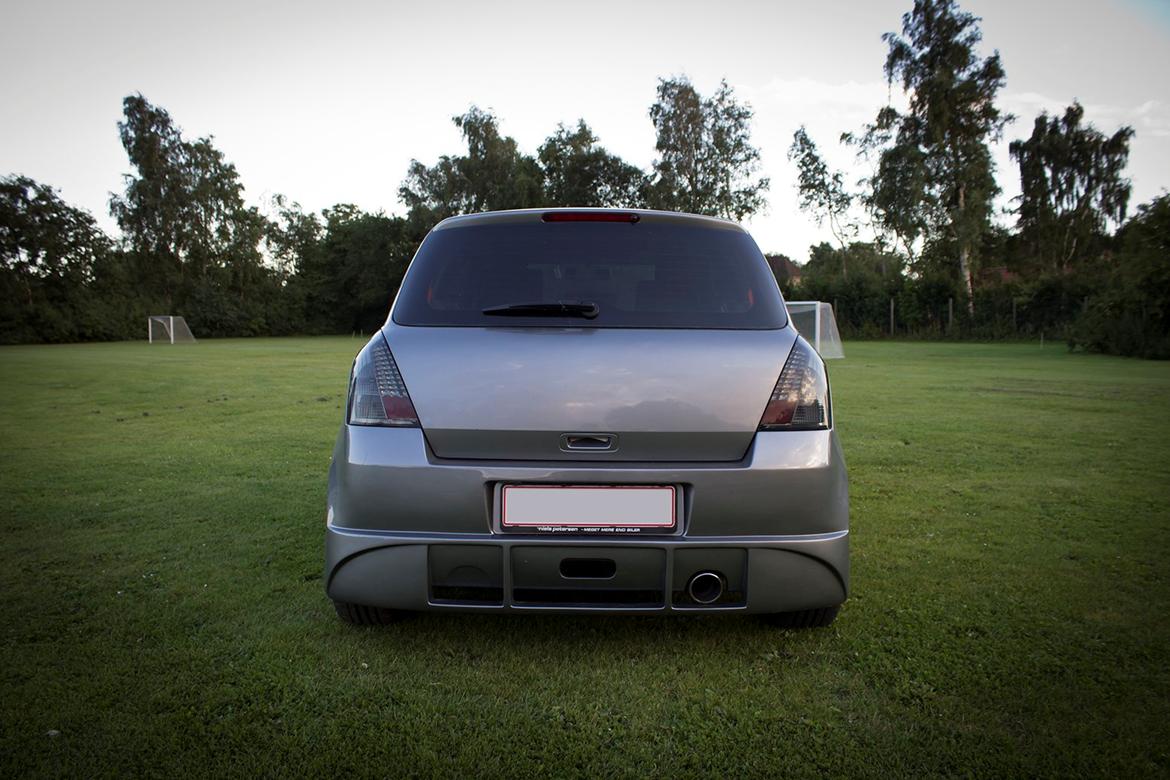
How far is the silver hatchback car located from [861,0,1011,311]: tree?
34.2m

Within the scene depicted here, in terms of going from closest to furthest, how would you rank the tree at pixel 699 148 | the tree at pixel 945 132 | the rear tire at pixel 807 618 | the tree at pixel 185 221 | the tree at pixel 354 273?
1. the rear tire at pixel 807 618
2. the tree at pixel 945 132
3. the tree at pixel 699 148
4. the tree at pixel 185 221
5. the tree at pixel 354 273

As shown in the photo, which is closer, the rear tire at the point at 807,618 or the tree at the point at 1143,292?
the rear tire at the point at 807,618

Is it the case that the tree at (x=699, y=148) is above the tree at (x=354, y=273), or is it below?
above

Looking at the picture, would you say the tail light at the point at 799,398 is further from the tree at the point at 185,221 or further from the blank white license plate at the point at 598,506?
the tree at the point at 185,221

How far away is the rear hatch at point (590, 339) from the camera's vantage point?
230cm

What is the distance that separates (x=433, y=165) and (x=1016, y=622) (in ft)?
172

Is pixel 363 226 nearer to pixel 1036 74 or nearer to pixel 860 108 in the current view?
pixel 860 108

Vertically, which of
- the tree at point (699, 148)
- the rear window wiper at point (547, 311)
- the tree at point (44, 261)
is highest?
the tree at point (699, 148)

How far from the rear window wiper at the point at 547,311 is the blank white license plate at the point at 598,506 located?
58cm

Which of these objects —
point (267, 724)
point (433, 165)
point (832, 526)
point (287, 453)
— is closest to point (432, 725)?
point (267, 724)

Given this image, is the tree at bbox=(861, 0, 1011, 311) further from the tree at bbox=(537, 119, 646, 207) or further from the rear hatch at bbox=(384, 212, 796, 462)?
the rear hatch at bbox=(384, 212, 796, 462)

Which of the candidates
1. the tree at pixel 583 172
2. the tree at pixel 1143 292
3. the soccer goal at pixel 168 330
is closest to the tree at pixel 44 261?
the soccer goal at pixel 168 330

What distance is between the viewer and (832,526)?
2406mm

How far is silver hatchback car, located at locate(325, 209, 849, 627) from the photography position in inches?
89.7
